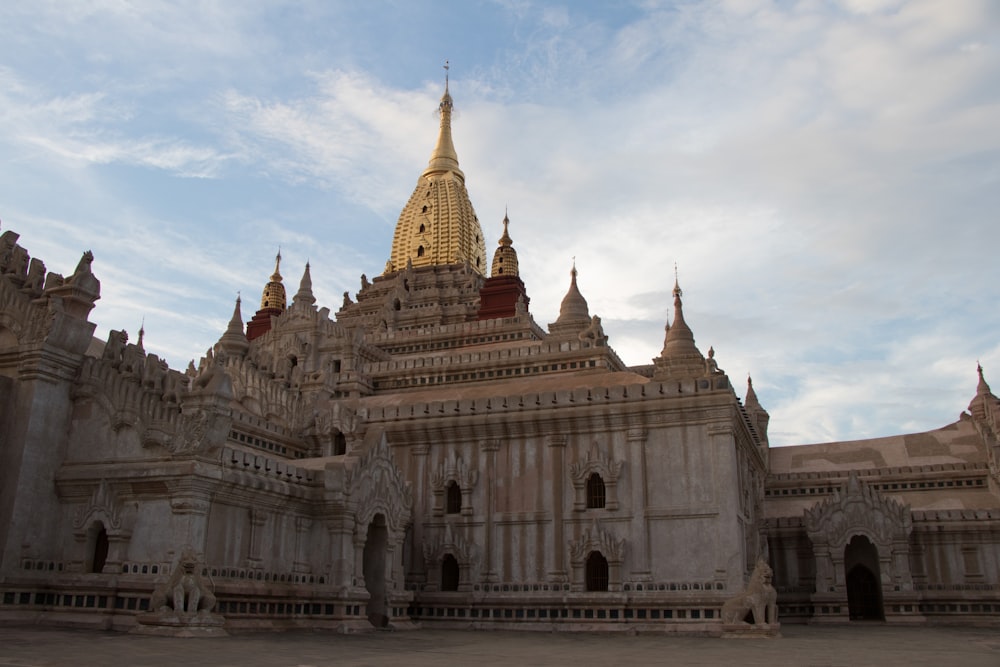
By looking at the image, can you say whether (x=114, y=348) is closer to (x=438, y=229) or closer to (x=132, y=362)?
(x=132, y=362)

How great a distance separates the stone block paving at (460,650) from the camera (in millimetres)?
16156

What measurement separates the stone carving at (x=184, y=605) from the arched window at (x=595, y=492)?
14616 millimetres

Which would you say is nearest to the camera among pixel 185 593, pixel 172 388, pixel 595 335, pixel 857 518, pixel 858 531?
pixel 185 593

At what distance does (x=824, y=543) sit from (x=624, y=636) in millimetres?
14808

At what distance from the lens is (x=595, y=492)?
33.4 metres

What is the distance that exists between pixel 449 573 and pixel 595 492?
6.41 meters

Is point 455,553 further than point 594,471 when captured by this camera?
Yes

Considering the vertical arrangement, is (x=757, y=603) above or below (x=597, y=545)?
below

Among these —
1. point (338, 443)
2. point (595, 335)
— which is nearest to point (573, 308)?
point (595, 335)

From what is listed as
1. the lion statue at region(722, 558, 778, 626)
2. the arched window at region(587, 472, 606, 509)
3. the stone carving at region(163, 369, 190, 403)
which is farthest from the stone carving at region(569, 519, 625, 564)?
the stone carving at region(163, 369, 190, 403)

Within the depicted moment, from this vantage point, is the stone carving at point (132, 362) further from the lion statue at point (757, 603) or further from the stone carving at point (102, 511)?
the lion statue at point (757, 603)

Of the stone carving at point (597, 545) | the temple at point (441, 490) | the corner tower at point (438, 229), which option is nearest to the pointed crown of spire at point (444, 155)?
the corner tower at point (438, 229)

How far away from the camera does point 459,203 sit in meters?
70.5

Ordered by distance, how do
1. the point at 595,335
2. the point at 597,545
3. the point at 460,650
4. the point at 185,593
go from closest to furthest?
the point at 460,650, the point at 185,593, the point at 597,545, the point at 595,335
